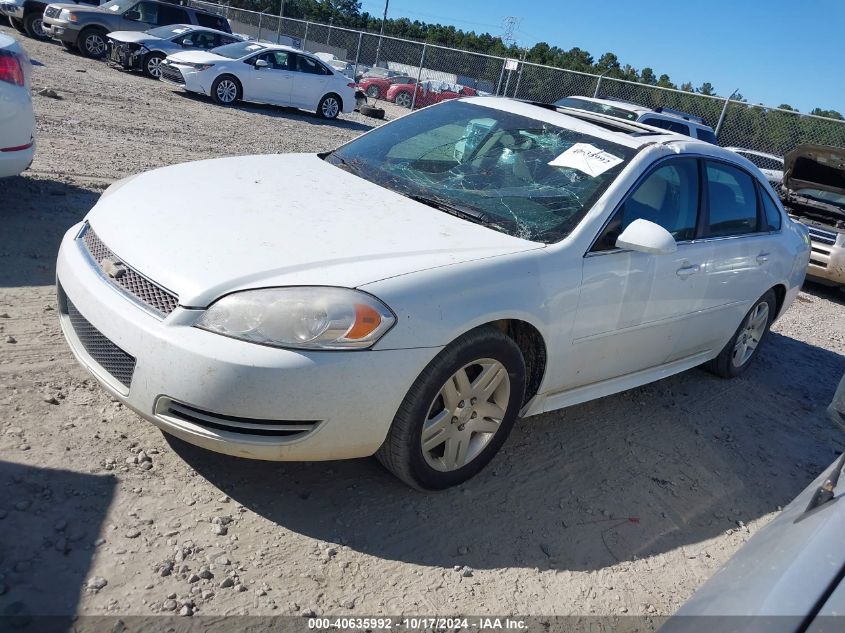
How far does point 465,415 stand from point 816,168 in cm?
877

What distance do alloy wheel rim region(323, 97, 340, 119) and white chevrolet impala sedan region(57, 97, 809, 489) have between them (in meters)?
13.0

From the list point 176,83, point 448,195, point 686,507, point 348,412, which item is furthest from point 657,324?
point 176,83

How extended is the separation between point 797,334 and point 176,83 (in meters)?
12.6

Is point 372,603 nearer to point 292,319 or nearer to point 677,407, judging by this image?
point 292,319

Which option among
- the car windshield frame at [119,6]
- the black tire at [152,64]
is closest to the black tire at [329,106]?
the black tire at [152,64]

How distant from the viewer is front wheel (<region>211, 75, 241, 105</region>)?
15.0 metres

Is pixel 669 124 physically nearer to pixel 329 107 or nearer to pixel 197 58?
pixel 329 107

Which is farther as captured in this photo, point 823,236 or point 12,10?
A: point 12,10

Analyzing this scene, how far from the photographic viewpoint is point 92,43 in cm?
1797

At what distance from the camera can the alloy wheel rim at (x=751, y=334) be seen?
5.19 m

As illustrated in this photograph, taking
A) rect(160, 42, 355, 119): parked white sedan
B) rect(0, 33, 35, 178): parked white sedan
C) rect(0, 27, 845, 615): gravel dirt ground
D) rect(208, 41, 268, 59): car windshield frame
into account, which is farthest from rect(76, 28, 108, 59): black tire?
rect(0, 27, 845, 615): gravel dirt ground

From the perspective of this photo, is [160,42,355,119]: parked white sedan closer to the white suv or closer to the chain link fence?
the chain link fence

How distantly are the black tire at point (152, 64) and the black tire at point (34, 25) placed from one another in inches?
197

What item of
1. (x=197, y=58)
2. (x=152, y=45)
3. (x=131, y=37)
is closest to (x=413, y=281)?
(x=197, y=58)
